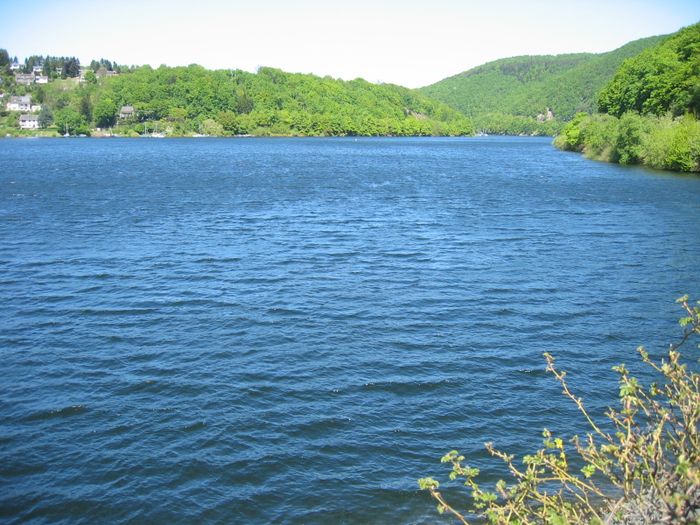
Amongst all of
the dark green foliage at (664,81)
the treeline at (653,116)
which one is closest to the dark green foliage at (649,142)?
the treeline at (653,116)

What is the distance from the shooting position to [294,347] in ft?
67.4

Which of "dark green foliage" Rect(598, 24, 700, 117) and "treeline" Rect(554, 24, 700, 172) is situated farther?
"dark green foliage" Rect(598, 24, 700, 117)

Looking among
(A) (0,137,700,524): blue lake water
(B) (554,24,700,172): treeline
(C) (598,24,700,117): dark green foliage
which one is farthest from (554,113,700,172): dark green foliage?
(A) (0,137,700,524): blue lake water

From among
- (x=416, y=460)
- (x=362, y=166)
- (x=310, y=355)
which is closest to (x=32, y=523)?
(x=416, y=460)

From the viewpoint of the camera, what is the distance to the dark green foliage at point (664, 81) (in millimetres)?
93750

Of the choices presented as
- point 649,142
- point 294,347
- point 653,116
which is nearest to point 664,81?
point 653,116

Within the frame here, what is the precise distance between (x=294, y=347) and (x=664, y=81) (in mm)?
102150

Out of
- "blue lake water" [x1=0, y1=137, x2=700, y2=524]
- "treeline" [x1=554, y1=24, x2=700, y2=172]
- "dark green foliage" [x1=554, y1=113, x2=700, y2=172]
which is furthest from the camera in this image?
"treeline" [x1=554, y1=24, x2=700, y2=172]

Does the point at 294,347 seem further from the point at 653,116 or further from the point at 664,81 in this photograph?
the point at 664,81

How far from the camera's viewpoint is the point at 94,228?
132 feet

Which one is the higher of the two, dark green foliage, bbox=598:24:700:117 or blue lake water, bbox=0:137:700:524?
dark green foliage, bbox=598:24:700:117

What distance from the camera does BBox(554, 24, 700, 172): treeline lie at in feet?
252

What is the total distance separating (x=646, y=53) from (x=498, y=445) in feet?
439

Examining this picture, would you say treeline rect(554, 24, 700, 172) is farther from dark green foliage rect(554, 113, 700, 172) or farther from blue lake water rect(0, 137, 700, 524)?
blue lake water rect(0, 137, 700, 524)
